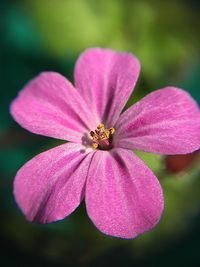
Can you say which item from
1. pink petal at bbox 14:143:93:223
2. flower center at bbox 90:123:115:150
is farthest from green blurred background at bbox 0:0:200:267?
pink petal at bbox 14:143:93:223

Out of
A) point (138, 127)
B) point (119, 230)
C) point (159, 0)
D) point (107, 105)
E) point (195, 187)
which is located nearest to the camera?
point (119, 230)

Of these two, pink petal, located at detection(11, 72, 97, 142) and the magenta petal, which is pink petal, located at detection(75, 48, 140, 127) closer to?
pink petal, located at detection(11, 72, 97, 142)

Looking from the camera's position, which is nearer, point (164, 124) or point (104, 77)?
point (164, 124)

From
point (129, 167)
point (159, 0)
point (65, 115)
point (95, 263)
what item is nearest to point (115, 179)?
point (129, 167)

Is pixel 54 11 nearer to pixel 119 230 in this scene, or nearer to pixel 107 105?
pixel 107 105

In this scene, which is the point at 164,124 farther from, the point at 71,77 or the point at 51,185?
the point at 71,77

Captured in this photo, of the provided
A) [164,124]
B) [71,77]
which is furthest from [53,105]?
[71,77]
